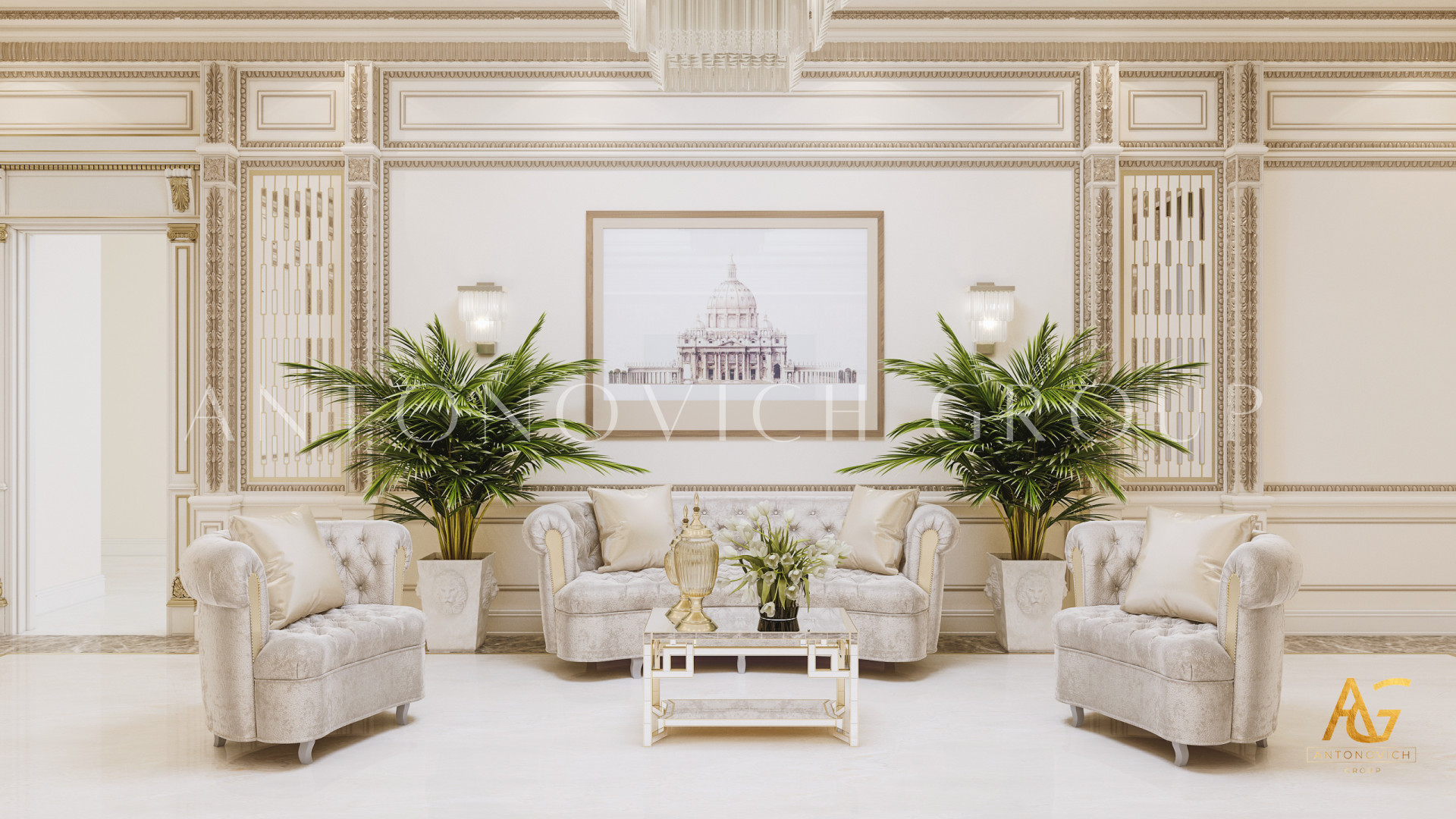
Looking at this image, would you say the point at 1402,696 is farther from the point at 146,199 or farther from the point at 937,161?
the point at 146,199

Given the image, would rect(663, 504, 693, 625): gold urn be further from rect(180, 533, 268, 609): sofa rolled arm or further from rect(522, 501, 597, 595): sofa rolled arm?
rect(180, 533, 268, 609): sofa rolled arm

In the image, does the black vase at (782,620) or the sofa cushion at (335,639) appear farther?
the black vase at (782,620)

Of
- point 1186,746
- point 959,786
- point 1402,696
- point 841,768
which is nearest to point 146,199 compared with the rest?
point 841,768

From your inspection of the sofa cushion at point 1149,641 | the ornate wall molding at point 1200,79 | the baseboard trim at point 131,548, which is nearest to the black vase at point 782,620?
the sofa cushion at point 1149,641

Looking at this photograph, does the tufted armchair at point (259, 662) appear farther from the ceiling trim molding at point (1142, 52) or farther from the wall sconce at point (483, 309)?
the ceiling trim molding at point (1142, 52)

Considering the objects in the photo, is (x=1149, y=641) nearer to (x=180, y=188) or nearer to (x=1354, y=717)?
(x=1354, y=717)

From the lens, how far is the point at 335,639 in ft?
10.1

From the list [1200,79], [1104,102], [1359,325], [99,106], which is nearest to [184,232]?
[99,106]

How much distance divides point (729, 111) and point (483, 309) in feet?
5.71

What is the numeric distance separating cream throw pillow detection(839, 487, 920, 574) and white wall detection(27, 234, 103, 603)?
15.1ft

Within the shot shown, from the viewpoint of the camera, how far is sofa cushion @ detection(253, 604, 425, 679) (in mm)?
2979

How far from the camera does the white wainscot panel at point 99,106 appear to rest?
493cm

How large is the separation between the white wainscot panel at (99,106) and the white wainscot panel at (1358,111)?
600cm

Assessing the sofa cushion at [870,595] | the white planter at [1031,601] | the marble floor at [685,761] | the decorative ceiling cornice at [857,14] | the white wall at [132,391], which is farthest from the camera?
the white wall at [132,391]
